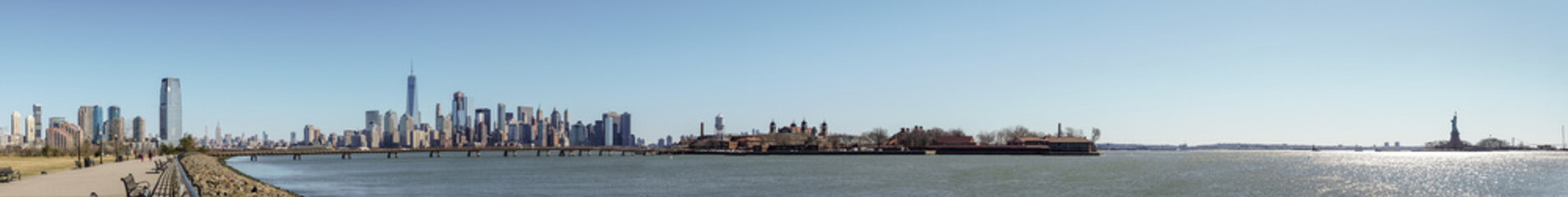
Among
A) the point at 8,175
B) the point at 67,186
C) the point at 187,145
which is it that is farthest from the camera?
the point at 187,145

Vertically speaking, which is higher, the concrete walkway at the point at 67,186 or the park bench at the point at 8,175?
the park bench at the point at 8,175

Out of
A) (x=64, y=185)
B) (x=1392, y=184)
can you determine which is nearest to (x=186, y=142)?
(x=64, y=185)

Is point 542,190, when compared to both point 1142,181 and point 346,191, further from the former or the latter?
point 1142,181

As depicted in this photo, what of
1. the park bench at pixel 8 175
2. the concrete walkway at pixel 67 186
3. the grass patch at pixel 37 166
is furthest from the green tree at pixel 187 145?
the park bench at pixel 8 175

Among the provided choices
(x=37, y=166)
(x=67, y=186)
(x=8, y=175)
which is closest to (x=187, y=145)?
(x=37, y=166)

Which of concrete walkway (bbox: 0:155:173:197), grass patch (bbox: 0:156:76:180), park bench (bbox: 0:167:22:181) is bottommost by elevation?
grass patch (bbox: 0:156:76:180)

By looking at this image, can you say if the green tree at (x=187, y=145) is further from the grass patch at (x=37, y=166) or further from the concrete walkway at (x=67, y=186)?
the concrete walkway at (x=67, y=186)

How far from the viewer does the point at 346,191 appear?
63000 mm

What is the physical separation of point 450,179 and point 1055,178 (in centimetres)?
4599

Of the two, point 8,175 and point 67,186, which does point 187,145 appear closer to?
point 8,175

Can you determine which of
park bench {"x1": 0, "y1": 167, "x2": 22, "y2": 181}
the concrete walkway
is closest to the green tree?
the concrete walkway

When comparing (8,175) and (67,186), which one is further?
(8,175)

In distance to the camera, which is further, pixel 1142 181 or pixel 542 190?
pixel 1142 181

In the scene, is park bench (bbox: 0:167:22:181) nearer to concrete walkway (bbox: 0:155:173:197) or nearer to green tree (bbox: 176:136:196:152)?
concrete walkway (bbox: 0:155:173:197)
